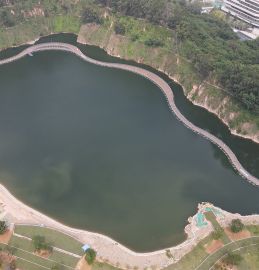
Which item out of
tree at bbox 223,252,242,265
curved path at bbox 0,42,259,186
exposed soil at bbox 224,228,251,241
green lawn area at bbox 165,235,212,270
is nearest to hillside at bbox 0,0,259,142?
curved path at bbox 0,42,259,186

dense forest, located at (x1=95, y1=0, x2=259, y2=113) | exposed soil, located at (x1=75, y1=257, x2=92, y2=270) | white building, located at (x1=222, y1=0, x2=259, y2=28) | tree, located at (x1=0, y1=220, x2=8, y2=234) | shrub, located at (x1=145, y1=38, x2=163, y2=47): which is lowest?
tree, located at (x1=0, y1=220, x2=8, y2=234)

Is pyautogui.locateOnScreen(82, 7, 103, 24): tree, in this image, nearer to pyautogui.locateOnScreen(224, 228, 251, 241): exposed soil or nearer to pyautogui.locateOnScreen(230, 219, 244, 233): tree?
pyautogui.locateOnScreen(230, 219, 244, 233): tree

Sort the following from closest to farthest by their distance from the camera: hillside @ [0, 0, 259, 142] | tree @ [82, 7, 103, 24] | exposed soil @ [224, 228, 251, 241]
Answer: exposed soil @ [224, 228, 251, 241] < hillside @ [0, 0, 259, 142] < tree @ [82, 7, 103, 24]

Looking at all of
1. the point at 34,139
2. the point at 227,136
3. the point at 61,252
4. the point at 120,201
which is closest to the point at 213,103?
the point at 227,136

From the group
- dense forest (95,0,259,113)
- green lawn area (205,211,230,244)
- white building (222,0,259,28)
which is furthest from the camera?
white building (222,0,259,28)

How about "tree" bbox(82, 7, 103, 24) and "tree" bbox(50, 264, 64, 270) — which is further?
"tree" bbox(82, 7, 103, 24)

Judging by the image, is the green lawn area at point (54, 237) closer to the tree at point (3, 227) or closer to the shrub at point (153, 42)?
the tree at point (3, 227)

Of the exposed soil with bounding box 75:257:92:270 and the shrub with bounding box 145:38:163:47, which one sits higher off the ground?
the shrub with bounding box 145:38:163:47

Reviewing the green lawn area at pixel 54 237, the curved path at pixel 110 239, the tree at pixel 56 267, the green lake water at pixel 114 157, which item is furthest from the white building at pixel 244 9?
the tree at pixel 56 267
